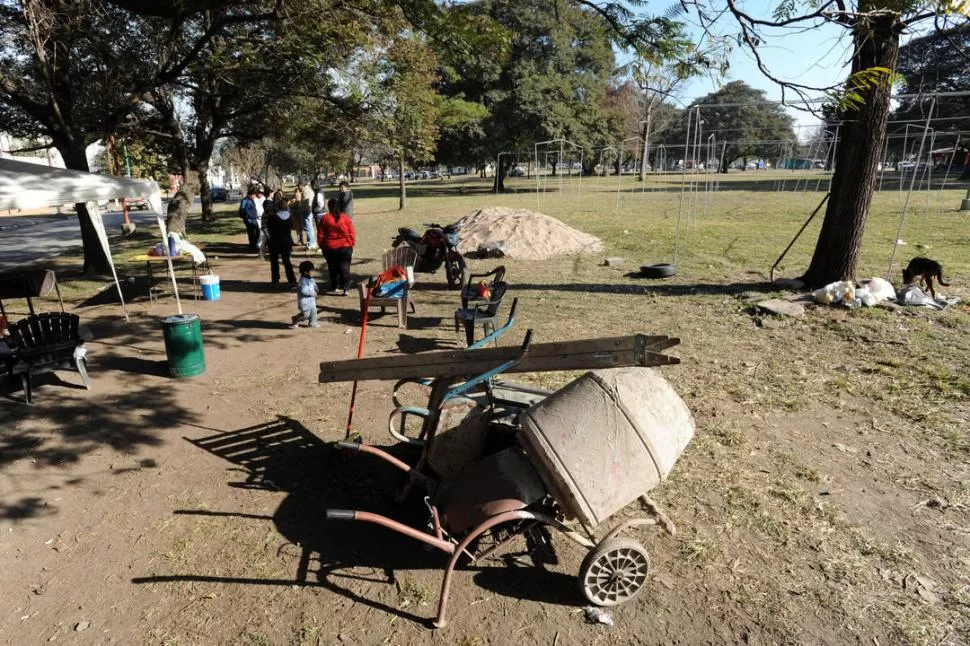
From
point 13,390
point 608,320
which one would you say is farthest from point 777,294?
point 13,390

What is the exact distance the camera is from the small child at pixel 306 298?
755 cm

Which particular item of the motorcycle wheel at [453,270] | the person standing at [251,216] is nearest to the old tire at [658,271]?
the motorcycle wheel at [453,270]

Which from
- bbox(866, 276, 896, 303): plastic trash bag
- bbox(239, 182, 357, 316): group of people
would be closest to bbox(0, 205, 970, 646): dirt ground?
bbox(239, 182, 357, 316): group of people

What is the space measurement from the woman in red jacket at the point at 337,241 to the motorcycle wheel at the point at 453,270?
180cm

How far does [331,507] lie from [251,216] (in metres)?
12.1

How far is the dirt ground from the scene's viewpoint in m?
2.84

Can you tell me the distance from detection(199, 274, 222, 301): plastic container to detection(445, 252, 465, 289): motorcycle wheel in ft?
13.7

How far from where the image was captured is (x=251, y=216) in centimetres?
1399

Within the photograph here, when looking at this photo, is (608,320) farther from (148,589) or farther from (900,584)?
(148,589)

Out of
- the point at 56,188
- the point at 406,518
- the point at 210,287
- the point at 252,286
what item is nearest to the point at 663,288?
the point at 406,518

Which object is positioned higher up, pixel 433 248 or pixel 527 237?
pixel 433 248

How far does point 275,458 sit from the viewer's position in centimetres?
440

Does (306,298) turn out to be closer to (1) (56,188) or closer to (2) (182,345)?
(2) (182,345)

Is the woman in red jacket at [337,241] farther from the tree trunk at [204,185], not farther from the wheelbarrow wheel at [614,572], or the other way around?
the tree trunk at [204,185]
